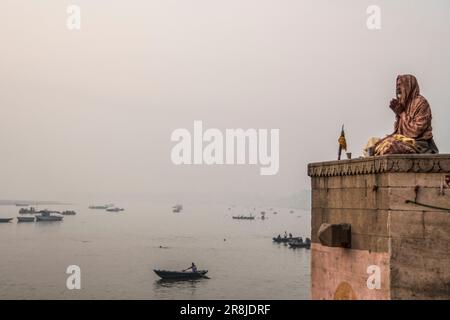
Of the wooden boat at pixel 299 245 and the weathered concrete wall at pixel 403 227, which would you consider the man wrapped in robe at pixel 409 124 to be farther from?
the wooden boat at pixel 299 245

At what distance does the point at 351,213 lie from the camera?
12.1m

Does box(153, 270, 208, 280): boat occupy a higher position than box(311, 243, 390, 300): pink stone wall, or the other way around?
box(311, 243, 390, 300): pink stone wall

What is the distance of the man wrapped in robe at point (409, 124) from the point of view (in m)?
11.8

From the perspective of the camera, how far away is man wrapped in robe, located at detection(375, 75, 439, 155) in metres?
11.8

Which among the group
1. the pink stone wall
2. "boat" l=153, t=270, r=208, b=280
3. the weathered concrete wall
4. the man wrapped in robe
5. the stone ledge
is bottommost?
"boat" l=153, t=270, r=208, b=280

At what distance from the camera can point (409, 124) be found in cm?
1268

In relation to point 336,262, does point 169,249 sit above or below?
below

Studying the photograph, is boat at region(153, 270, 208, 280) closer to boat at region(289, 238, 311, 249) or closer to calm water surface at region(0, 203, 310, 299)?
calm water surface at region(0, 203, 310, 299)

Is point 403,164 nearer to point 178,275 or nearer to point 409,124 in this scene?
point 409,124

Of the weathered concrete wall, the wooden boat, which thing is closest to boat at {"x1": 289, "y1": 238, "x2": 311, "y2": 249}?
the wooden boat

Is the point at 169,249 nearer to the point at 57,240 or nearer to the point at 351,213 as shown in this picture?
the point at 57,240

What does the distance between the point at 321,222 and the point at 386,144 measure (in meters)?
2.92

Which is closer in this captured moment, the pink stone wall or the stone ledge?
the stone ledge
